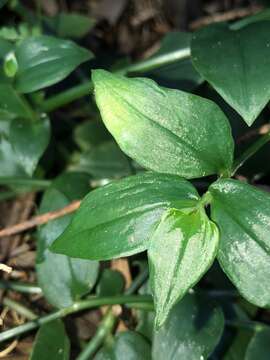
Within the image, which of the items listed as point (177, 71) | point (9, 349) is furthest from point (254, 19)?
point (9, 349)

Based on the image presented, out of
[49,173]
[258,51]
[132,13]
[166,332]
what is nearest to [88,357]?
[166,332]

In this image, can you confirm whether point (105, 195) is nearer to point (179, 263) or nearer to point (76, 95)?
point (179, 263)

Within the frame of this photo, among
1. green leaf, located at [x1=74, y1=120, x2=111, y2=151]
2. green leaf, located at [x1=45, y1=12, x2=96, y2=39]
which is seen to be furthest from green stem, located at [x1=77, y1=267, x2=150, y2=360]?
green leaf, located at [x1=45, y1=12, x2=96, y2=39]

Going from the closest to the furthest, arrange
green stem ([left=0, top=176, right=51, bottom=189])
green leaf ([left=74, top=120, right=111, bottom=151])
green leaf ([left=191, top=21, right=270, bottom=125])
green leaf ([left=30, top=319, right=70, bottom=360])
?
green leaf ([left=191, top=21, right=270, bottom=125]) → green leaf ([left=30, top=319, right=70, bottom=360]) → green stem ([left=0, top=176, right=51, bottom=189]) → green leaf ([left=74, top=120, right=111, bottom=151])

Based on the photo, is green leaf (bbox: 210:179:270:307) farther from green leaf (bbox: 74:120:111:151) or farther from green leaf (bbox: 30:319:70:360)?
green leaf (bbox: 74:120:111:151)

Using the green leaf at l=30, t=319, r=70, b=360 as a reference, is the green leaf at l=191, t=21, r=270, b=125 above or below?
above

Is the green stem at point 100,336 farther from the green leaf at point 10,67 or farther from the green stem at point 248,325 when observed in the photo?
the green leaf at point 10,67

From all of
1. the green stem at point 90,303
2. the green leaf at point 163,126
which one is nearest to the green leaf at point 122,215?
the green leaf at point 163,126
